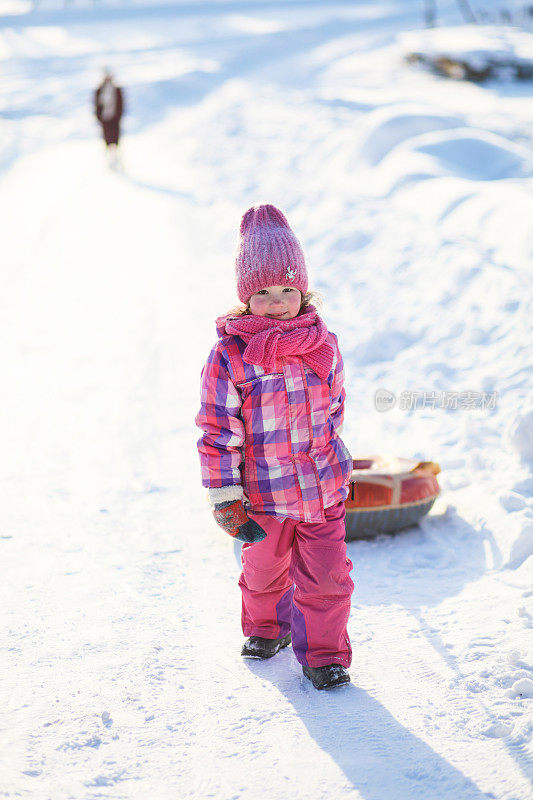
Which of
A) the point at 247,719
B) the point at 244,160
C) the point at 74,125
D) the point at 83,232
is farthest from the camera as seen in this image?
the point at 74,125

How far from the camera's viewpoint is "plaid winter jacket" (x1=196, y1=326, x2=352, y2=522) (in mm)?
2697

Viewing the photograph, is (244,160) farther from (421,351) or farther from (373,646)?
(373,646)

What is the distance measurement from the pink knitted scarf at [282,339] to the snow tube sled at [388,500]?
50.2 inches

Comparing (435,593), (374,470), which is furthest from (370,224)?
(435,593)

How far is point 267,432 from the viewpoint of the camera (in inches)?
107

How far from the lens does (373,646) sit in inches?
121

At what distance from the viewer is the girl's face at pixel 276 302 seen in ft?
9.12

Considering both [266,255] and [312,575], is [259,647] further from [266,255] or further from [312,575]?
[266,255]

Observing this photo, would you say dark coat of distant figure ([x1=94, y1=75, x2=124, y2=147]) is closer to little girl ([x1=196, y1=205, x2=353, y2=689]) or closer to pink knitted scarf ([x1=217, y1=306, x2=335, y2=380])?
little girl ([x1=196, y1=205, x2=353, y2=689])

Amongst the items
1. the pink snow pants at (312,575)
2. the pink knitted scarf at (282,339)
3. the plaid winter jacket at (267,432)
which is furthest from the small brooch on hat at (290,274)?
the pink snow pants at (312,575)

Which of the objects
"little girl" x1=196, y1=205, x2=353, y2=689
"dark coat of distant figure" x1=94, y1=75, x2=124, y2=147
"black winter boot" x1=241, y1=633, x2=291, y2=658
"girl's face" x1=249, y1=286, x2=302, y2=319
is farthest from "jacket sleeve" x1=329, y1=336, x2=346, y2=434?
"dark coat of distant figure" x1=94, y1=75, x2=124, y2=147

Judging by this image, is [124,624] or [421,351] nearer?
[124,624]

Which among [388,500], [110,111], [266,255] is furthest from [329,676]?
[110,111]

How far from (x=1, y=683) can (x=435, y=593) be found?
1.79m
